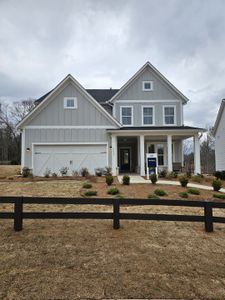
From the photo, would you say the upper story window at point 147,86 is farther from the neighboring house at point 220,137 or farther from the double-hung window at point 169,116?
the neighboring house at point 220,137

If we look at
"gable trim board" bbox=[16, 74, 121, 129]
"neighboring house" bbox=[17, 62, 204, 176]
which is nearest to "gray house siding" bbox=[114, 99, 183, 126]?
"neighboring house" bbox=[17, 62, 204, 176]

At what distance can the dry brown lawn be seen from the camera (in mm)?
3281

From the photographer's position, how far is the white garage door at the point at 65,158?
663 inches

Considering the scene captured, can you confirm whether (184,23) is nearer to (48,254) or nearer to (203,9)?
(203,9)

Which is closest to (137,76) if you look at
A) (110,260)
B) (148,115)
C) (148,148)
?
(148,115)

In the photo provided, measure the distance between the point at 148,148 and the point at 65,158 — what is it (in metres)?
7.44

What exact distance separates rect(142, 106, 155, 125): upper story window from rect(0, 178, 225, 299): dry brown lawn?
45.3 ft

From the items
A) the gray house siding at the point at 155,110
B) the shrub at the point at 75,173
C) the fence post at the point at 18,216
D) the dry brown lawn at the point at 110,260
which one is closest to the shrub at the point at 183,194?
the dry brown lawn at the point at 110,260

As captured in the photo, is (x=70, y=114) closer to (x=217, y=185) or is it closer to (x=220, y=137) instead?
(x=217, y=185)

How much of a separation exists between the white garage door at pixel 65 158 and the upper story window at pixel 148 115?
518 centimetres

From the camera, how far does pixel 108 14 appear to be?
37.2 feet

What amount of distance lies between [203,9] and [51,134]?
1184cm

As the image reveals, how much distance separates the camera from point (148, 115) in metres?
19.7

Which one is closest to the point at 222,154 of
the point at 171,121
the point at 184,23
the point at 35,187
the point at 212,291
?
the point at 171,121
